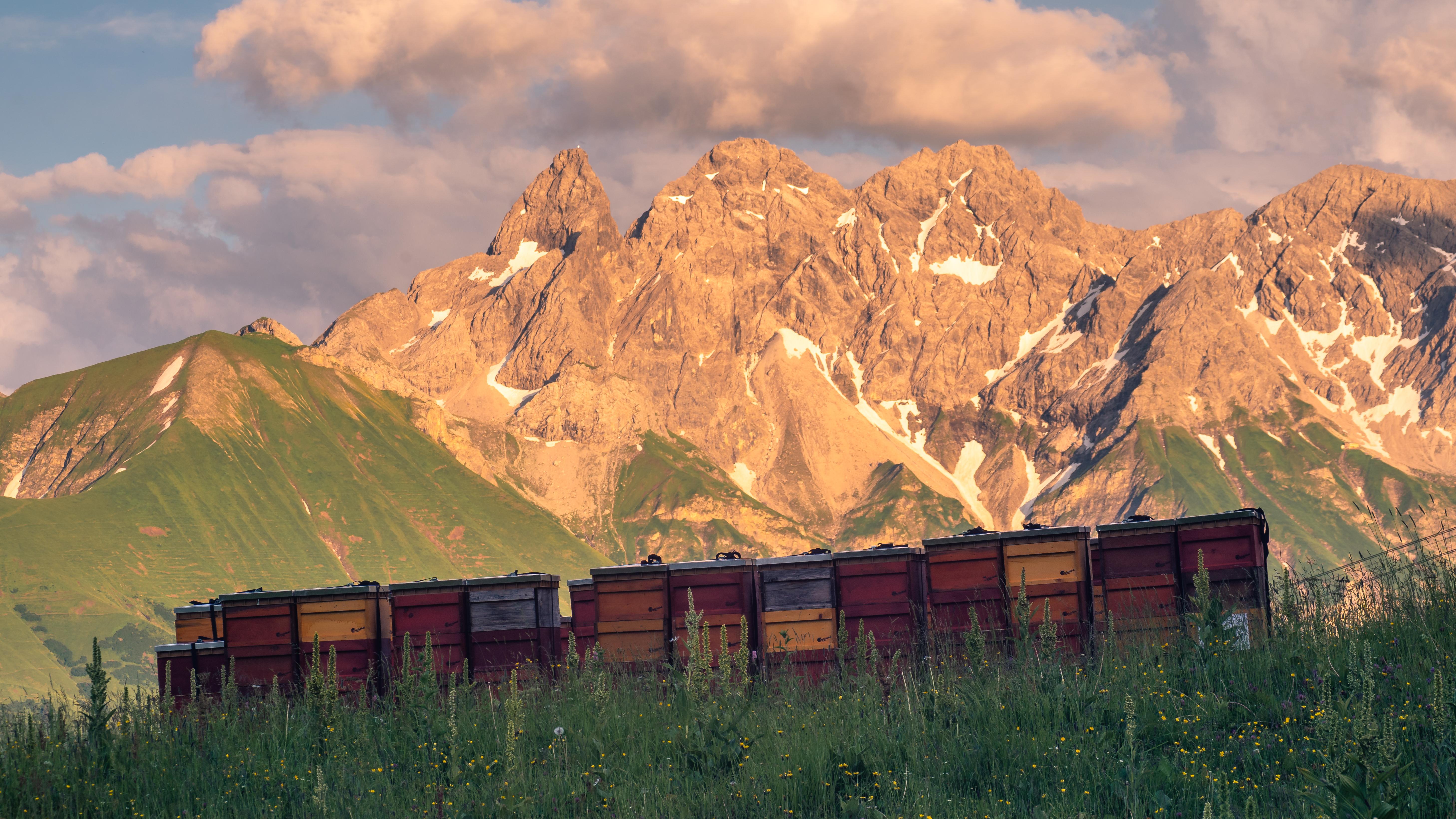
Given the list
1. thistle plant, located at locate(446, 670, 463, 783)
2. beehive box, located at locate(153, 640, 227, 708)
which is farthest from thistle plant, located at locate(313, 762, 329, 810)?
beehive box, located at locate(153, 640, 227, 708)

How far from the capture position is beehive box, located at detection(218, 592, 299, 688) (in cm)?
1753

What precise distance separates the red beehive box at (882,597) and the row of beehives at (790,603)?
0.08 feet

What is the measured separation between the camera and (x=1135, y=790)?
7.48 metres

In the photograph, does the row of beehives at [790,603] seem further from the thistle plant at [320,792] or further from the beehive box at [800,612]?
the thistle plant at [320,792]

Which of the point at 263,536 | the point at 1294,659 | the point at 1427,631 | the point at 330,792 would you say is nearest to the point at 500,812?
the point at 330,792

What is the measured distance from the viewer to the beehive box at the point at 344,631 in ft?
57.6

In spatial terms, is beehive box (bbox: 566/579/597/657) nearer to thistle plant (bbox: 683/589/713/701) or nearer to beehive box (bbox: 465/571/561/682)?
beehive box (bbox: 465/571/561/682)

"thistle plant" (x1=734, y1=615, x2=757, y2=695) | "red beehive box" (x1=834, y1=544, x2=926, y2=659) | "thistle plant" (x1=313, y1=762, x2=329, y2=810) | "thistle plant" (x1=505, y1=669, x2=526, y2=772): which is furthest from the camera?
"red beehive box" (x1=834, y1=544, x2=926, y2=659)

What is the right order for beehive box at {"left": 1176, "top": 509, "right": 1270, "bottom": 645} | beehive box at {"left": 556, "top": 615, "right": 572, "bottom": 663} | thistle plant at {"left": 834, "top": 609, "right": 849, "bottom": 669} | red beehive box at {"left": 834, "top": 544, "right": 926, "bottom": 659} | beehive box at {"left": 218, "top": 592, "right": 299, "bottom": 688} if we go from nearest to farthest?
1. thistle plant at {"left": 834, "top": 609, "right": 849, "bottom": 669}
2. beehive box at {"left": 1176, "top": 509, "right": 1270, "bottom": 645}
3. red beehive box at {"left": 834, "top": 544, "right": 926, "bottom": 659}
4. beehive box at {"left": 218, "top": 592, "right": 299, "bottom": 688}
5. beehive box at {"left": 556, "top": 615, "right": 572, "bottom": 663}

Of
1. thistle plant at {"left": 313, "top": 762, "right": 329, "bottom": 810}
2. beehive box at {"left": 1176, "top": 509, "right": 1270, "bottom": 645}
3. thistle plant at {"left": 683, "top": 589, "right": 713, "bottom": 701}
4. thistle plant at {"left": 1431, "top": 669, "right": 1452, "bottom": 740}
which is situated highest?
beehive box at {"left": 1176, "top": 509, "right": 1270, "bottom": 645}

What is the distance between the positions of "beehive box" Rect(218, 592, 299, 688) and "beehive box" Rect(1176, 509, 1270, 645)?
14.3m

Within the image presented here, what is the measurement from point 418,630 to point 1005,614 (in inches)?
377

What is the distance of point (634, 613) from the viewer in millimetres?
17141

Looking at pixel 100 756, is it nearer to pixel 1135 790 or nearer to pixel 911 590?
pixel 1135 790
